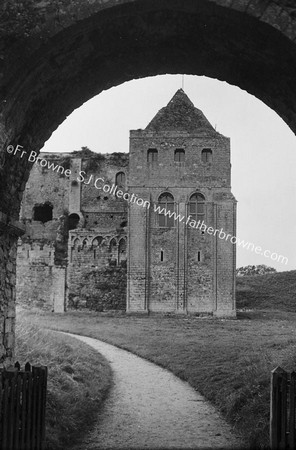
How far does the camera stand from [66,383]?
1030 cm

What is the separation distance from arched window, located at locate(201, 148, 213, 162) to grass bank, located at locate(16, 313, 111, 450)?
2478cm

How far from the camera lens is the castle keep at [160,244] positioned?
3772cm

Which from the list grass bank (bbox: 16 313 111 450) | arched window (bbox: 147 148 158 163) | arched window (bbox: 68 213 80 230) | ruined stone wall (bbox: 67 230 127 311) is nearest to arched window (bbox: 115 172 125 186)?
arched window (bbox: 68 213 80 230)

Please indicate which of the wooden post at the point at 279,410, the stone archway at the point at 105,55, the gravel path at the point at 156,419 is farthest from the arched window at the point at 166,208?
the wooden post at the point at 279,410

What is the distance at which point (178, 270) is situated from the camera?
37844 millimetres

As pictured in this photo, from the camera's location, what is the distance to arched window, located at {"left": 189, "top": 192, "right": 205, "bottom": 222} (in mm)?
38406

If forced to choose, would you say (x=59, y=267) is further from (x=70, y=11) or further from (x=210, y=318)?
(x=70, y=11)

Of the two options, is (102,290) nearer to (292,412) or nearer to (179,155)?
(179,155)

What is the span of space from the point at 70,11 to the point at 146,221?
3130 cm

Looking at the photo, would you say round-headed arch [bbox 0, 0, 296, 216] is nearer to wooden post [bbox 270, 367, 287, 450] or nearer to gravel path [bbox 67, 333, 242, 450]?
gravel path [bbox 67, 333, 242, 450]

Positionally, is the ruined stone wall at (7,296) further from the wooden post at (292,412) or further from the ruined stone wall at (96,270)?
the ruined stone wall at (96,270)

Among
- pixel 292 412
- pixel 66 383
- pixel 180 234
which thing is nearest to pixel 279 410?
pixel 292 412

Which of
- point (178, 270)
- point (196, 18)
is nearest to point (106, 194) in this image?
point (178, 270)

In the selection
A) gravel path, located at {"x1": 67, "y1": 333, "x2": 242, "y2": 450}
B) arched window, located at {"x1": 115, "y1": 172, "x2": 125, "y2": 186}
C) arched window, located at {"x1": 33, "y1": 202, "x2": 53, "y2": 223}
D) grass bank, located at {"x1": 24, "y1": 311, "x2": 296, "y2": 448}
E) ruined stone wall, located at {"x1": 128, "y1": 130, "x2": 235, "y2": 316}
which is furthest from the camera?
arched window, located at {"x1": 33, "y1": 202, "x2": 53, "y2": 223}
